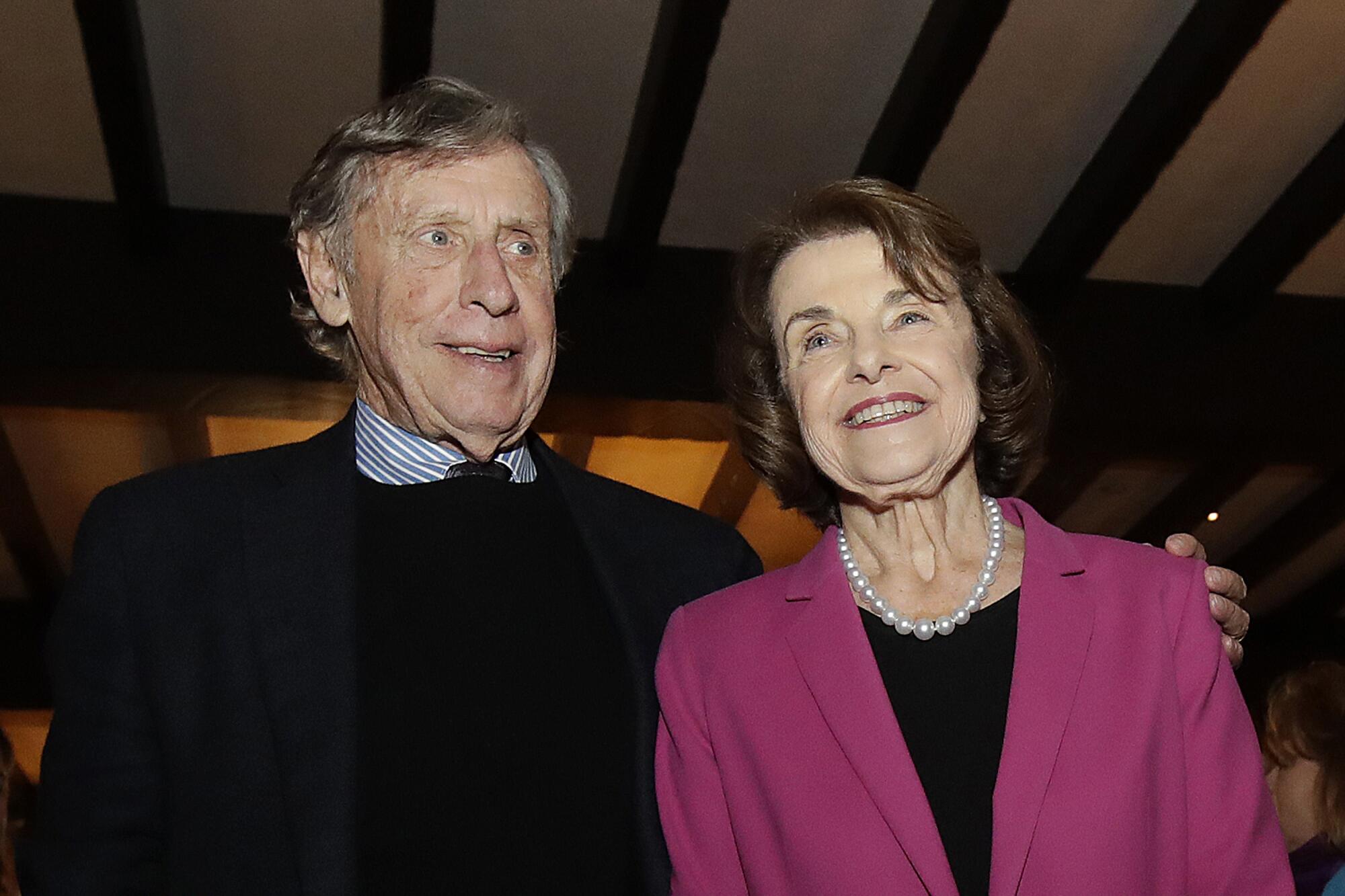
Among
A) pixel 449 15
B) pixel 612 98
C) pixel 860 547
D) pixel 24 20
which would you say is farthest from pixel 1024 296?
pixel 860 547

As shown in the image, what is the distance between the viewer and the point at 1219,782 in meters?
1.73

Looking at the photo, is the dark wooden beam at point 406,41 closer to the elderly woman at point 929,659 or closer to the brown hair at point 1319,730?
the elderly woman at point 929,659

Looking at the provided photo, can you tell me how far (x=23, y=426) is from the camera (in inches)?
298

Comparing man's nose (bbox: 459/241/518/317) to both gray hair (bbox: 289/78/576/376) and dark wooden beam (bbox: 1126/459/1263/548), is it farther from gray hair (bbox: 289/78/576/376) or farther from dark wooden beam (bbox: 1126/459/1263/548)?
dark wooden beam (bbox: 1126/459/1263/548)

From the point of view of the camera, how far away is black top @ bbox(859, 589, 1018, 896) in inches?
69.0

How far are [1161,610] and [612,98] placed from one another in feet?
13.5

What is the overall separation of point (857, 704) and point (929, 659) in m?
0.13

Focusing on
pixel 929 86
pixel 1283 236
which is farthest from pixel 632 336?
pixel 1283 236

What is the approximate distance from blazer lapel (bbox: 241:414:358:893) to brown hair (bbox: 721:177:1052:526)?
2.05 ft

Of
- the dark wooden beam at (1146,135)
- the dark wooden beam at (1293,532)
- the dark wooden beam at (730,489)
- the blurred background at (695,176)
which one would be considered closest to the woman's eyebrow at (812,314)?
the blurred background at (695,176)

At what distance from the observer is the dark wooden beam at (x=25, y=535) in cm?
795

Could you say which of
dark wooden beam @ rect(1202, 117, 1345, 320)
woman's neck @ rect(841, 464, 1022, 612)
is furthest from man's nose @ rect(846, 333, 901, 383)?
dark wooden beam @ rect(1202, 117, 1345, 320)

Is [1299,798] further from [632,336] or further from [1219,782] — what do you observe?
[632,336]

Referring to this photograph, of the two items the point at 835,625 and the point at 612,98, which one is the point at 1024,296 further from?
the point at 835,625
